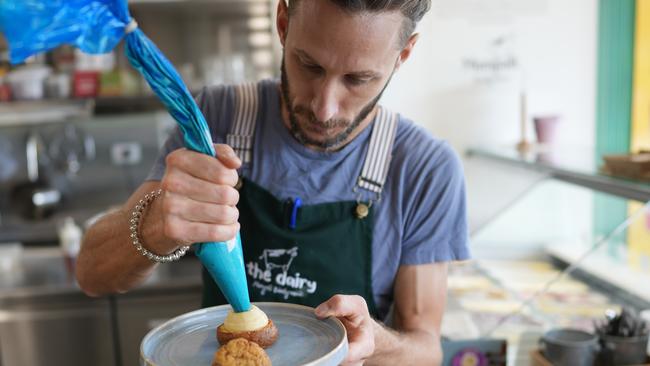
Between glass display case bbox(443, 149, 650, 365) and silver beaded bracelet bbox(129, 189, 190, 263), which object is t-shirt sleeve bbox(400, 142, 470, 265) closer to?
glass display case bbox(443, 149, 650, 365)

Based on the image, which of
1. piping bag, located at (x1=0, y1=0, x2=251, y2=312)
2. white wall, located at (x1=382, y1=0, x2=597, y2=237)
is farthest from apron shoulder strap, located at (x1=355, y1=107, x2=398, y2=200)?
white wall, located at (x1=382, y1=0, x2=597, y2=237)

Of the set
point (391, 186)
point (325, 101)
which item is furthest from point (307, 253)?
point (325, 101)

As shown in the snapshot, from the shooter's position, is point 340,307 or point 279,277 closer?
point 340,307

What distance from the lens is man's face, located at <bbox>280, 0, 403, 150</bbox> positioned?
1194mm

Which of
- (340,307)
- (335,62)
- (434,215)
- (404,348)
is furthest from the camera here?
(434,215)

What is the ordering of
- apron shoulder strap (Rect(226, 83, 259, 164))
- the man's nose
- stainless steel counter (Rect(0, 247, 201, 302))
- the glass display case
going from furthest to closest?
stainless steel counter (Rect(0, 247, 201, 302))
the glass display case
apron shoulder strap (Rect(226, 83, 259, 164))
the man's nose

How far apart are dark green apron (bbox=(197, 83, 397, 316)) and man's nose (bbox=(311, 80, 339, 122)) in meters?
0.23

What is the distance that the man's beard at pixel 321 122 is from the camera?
4.29 feet

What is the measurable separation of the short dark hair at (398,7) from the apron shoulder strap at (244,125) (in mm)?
286

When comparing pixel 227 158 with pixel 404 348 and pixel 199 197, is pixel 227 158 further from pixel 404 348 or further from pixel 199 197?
pixel 404 348

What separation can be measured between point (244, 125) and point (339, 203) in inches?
10.8

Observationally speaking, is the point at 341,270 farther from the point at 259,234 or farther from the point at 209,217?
the point at 209,217

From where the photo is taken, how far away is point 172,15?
3.83 meters

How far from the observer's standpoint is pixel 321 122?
50.5 inches
